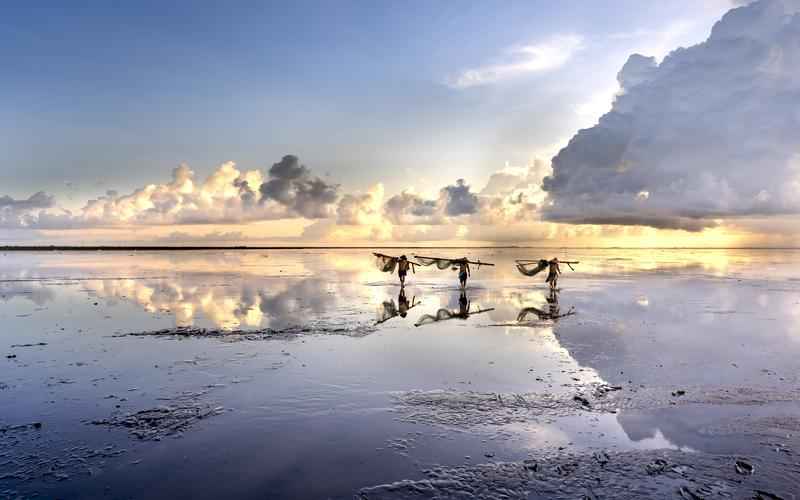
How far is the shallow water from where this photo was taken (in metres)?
8.79

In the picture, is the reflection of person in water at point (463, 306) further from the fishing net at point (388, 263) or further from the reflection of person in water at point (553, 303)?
the fishing net at point (388, 263)

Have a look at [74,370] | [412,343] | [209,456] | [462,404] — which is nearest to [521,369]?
[462,404]

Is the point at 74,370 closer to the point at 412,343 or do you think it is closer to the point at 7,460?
the point at 7,460

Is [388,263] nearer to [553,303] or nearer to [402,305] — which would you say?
[402,305]

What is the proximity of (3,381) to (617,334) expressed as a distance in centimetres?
2401

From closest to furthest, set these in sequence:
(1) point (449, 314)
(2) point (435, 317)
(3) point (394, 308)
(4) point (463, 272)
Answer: (2) point (435, 317)
(1) point (449, 314)
(3) point (394, 308)
(4) point (463, 272)

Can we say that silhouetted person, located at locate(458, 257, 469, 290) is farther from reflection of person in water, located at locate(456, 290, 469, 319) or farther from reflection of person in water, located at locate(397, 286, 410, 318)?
reflection of person in water, located at locate(397, 286, 410, 318)

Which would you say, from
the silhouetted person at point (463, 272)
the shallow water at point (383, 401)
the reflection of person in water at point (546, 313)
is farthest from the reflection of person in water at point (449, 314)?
the silhouetted person at point (463, 272)

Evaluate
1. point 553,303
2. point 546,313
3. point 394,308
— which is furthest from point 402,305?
point 553,303

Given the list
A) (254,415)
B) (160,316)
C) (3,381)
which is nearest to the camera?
(254,415)

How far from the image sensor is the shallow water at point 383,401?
28.8ft

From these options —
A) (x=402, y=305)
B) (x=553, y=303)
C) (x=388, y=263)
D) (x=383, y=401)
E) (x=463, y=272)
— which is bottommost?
(x=553, y=303)

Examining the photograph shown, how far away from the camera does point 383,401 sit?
1282 centimetres

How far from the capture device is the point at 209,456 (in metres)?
9.62
